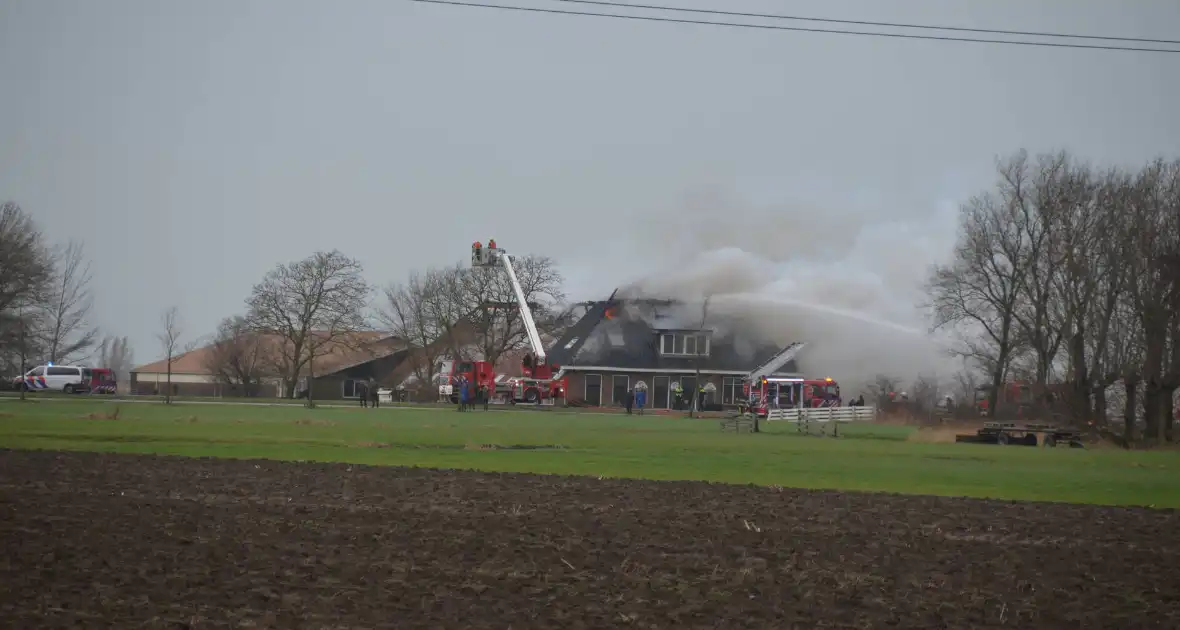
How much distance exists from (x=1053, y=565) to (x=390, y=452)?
24.2 meters

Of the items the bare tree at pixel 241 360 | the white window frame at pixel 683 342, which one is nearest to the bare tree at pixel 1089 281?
the white window frame at pixel 683 342

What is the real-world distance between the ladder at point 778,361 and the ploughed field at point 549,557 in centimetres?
7137

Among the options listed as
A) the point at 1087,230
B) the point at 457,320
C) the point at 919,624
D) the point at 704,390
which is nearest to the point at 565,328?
the point at 457,320

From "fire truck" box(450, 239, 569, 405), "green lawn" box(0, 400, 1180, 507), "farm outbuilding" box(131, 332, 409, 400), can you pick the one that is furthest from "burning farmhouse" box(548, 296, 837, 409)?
"green lawn" box(0, 400, 1180, 507)

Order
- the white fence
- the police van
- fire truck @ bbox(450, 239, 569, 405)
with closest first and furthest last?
1. the white fence
2. fire truck @ bbox(450, 239, 569, 405)
3. the police van

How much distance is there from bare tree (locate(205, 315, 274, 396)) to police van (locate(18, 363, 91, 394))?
52.8 ft

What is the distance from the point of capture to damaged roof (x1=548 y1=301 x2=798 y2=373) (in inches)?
4264

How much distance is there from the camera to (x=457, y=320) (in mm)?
122938

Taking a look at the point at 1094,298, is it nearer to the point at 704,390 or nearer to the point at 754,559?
the point at 704,390

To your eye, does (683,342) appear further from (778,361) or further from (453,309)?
(453,309)

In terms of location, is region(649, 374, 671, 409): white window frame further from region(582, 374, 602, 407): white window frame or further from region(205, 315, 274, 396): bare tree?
region(205, 315, 274, 396): bare tree

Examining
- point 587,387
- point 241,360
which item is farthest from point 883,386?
point 241,360

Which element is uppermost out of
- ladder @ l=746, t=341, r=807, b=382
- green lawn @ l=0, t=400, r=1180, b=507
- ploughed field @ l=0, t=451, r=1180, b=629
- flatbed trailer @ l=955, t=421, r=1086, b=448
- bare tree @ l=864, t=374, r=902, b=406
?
ladder @ l=746, t=341, r=807, b=382

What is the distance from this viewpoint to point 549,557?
1831 centimetres
